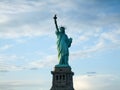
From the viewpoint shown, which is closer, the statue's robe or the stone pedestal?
the stone pedestal

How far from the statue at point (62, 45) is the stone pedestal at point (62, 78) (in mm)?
994

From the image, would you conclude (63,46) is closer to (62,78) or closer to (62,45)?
(62,45)

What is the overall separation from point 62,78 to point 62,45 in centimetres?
531

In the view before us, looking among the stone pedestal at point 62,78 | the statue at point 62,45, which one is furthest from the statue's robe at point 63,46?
the stone pedestal at point 62,78

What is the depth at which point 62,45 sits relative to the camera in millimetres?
78688

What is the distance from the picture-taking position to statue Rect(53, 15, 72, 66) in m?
78.1

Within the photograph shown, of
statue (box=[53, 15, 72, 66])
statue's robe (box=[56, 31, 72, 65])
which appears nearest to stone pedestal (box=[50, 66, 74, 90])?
statue (box=[53, 15, 72, 66])

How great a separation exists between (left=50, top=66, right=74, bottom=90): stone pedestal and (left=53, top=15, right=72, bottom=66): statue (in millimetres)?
994

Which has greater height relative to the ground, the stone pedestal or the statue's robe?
the statue's robe

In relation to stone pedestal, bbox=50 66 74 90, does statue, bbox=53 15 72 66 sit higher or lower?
higher

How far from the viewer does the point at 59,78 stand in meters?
77.2

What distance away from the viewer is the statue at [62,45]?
78.1 m

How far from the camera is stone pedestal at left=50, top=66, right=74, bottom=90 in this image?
76.7 metres

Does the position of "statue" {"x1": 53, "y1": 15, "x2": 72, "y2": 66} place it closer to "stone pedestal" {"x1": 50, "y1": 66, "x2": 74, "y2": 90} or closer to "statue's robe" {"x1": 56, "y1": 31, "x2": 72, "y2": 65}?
"statue's robe" {"x1": 56, "y1": 31, "x2": 72, "y2": 65}
